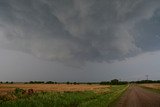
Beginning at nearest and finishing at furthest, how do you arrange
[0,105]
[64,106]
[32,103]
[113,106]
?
1. [0,105]
2. [32,103]
3. [64,106]
4. [113,106]

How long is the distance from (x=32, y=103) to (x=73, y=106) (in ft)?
17.6

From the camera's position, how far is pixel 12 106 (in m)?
21.2

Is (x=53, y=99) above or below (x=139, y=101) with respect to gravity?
above

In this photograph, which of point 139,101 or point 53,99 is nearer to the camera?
point 53,99

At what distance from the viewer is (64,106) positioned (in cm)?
2642

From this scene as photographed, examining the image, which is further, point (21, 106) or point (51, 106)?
point (51, 106)

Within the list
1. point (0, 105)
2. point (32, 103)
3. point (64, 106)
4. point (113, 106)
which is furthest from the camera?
point (113, 106)

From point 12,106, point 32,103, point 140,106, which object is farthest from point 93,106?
point 12,106

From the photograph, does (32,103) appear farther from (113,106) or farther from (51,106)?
(113,106)

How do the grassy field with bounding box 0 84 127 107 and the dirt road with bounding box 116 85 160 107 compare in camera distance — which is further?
the dirt road with bounding box 116 85 160 107

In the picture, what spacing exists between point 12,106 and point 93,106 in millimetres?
8837

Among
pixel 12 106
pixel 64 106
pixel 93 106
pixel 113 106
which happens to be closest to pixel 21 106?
pixel 12 106

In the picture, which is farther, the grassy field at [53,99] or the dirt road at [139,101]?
the dirt road at [139,101]

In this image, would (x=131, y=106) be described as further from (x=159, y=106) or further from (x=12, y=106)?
(x=12, y=106)
